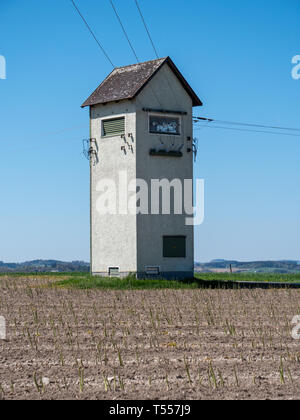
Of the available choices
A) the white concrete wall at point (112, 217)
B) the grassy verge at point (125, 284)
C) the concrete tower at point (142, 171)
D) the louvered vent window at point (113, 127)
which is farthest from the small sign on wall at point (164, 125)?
the grassy verge at point (125, 284)

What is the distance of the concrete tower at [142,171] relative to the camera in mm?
29844

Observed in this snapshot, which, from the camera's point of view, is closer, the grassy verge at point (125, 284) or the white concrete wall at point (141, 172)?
the grassy verge at point (125, 284)

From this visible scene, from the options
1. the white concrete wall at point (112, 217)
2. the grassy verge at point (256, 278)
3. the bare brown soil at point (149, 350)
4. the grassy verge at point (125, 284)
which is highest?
the white concrete wall at point (112, 217)

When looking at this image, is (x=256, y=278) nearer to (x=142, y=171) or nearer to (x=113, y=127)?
(x=142, y=171)

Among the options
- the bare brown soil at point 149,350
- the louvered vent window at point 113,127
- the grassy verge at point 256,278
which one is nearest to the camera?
the bare brown soil at point 149,350

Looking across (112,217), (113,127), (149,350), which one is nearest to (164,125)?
(113,127)

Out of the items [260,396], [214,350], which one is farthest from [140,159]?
[260,396]

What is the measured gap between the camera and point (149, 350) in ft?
37.7

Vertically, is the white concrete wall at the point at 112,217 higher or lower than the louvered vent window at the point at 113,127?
lower

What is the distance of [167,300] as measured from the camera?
20625 millimetres

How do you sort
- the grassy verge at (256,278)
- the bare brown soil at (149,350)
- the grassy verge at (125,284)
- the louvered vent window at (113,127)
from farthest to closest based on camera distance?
the grassy verge at (256,278)
the louvered vent window at (113,127)
the grassy verge at (125,284)
the bare brown soil at (149,350)

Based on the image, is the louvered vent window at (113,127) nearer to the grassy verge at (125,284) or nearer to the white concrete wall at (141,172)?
the white concrete wall at (141,172)

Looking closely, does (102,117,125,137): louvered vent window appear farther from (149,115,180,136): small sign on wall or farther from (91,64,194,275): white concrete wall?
(149,115,180,136): small sign on wall

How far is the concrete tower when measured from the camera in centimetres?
2984
